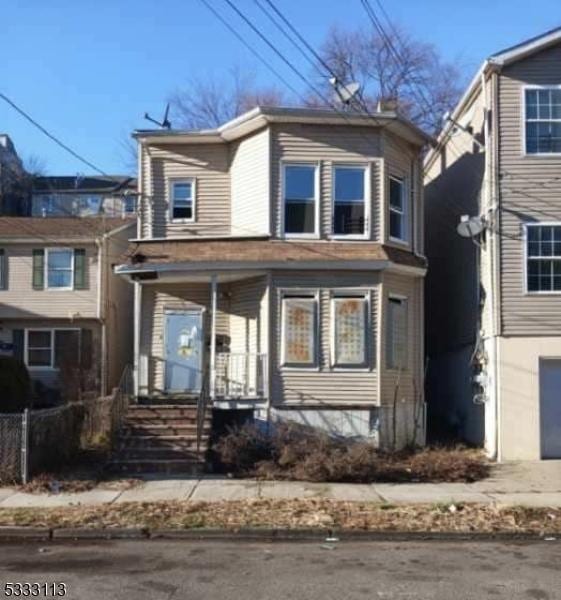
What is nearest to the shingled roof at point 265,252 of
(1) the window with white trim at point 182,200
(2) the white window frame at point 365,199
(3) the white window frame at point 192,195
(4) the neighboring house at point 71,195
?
(2) the white window frame at point 365,199

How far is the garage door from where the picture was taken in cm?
1808

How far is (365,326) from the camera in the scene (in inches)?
713

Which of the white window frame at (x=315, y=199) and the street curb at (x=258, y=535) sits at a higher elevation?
the white window frame at (x=315, y=199)

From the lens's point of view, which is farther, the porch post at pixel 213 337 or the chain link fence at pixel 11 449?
the porch post at pixel 213 337

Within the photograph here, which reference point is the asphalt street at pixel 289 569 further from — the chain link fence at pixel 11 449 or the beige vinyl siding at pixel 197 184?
the beige vinyl siding at pixel 197 184

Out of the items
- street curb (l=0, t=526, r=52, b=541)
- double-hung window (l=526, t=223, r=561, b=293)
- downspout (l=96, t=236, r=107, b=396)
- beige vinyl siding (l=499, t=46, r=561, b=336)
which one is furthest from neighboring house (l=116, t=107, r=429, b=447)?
downspout (l=96, t=236, r=107, b=396)

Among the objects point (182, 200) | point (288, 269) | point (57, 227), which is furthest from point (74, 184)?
point (288, 269)

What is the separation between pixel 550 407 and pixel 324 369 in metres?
4.93

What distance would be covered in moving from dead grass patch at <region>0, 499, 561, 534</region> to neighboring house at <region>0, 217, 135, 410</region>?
57.5 feet

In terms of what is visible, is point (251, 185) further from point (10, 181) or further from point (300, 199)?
point (10, 181)

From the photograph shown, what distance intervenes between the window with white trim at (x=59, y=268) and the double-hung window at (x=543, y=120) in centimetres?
1693

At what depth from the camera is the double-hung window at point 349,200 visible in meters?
18.7

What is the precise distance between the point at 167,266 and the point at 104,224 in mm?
13341

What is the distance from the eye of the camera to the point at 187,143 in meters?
20.4
